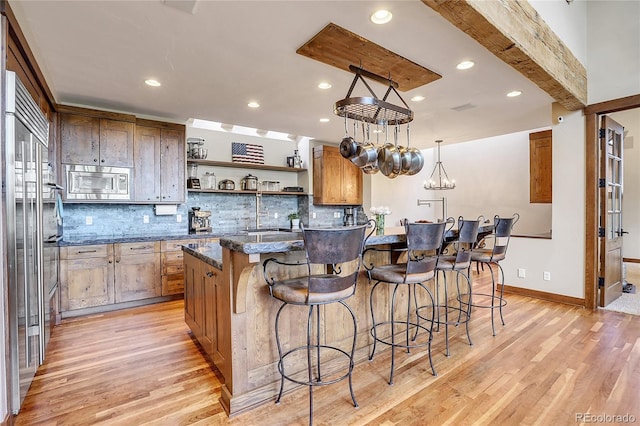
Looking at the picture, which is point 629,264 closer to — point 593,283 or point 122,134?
point 593,283

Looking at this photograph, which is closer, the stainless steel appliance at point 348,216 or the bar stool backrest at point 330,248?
the bar stool backrest at point 330,248

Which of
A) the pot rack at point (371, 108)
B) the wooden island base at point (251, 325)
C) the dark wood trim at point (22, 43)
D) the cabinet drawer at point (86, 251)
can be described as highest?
the dark wood trim at point (22, 43)

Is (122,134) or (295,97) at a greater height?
(295,97)

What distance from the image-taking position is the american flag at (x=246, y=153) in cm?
521

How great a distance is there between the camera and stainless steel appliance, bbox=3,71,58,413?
5.69 feet

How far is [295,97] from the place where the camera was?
3666 millimetres

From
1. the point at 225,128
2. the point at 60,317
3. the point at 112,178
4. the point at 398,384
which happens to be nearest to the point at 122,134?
the point at 112,178

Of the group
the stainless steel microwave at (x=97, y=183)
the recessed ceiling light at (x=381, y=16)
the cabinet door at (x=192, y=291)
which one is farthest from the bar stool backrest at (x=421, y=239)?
the stainless steel microwave at (x=97, y=183)

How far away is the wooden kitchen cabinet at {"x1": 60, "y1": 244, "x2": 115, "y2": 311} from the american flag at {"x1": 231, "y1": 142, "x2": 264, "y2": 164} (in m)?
2.28

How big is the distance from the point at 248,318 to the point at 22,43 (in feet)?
7.58

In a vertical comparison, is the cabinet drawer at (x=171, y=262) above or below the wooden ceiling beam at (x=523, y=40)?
below

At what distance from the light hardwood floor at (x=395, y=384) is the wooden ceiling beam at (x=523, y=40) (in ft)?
7.66

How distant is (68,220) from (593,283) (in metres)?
Answer: 6.42

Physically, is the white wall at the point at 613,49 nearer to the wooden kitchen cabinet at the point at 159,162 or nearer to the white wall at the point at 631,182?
the white wall at the point at 631,182
